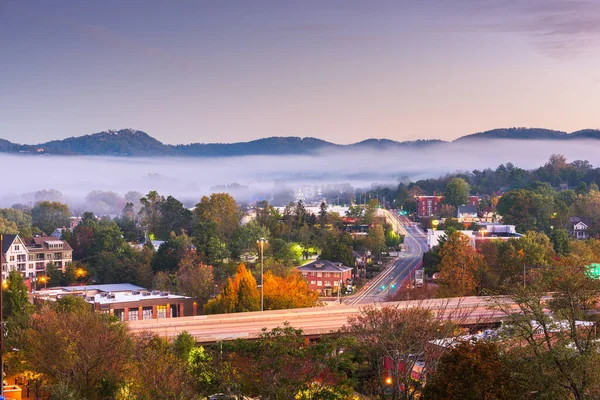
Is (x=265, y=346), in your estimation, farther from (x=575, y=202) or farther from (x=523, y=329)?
(x=575, y=202)

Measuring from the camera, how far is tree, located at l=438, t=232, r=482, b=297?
145ft

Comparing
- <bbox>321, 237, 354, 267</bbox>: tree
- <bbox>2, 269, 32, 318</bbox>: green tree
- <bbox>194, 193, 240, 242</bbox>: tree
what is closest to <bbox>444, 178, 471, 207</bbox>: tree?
<bbox>194, 193, 240, 242</bbox>: tree

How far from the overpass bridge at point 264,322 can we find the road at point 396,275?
12664 mm

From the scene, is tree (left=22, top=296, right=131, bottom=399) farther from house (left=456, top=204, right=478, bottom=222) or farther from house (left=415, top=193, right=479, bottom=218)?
house (left=415, top=193, right=479, bottom=218)

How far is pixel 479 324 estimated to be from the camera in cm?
2894

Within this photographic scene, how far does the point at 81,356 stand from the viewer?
1934 centimetres

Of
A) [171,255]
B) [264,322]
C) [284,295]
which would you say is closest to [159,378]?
[264,322]

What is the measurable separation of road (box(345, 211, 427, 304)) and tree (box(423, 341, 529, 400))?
27890 mm

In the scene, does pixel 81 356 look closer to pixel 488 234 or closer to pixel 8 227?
pixel 488 234

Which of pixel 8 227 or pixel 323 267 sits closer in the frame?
pixel 323 267

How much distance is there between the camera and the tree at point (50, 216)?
281 feet

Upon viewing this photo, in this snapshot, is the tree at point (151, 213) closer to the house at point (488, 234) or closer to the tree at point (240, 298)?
the house at point (488, 234)

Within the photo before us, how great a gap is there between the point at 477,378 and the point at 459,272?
30.9 m

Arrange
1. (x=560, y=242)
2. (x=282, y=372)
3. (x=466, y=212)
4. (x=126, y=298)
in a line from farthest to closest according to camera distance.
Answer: (x=466, y=212) < (x=560, y=242) < (x=126, y=298) < (x=282, y=372)
